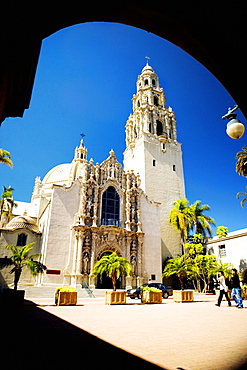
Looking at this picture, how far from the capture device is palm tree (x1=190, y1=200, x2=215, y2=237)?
34.9 meters

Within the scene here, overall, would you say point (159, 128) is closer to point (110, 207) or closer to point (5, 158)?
point (110, 207)

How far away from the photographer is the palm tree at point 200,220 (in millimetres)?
34875

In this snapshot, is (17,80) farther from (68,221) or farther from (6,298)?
(68,221)

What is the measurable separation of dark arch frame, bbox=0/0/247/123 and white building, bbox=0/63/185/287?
26.5 m

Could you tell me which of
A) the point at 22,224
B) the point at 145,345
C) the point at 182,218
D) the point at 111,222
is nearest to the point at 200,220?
the point at 182,218

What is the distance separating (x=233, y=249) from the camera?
103 ft

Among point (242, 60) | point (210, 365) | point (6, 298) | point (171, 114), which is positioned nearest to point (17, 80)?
point (242, 60)

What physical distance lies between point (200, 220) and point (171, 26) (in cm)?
3427

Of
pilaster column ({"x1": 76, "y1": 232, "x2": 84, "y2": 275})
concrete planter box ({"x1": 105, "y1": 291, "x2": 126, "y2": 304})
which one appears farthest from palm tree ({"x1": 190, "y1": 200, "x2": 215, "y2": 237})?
concrete planter box ({"x1": 105, "y1": 291, "x2": 126, "y2": 304})

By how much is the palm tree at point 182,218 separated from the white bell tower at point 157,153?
1626mm

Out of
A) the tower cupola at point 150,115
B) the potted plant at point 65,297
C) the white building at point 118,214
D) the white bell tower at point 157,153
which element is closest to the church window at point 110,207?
the white building at point 118,214

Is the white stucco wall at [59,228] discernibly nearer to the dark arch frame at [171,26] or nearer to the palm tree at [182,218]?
the palm tree at [182,218]

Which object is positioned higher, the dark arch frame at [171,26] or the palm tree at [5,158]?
the palm tree at [5,158]

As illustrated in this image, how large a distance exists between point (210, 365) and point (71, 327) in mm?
4728
